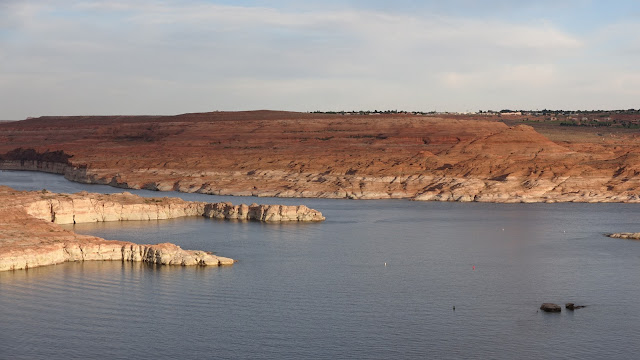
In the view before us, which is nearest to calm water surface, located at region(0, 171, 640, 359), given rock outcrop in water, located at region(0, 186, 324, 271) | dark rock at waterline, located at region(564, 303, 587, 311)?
dark rock at waterline, located at region(564, 303, 587, 311)

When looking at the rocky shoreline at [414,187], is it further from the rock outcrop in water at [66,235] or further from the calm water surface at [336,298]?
the rock outcrop in water at [66,235]

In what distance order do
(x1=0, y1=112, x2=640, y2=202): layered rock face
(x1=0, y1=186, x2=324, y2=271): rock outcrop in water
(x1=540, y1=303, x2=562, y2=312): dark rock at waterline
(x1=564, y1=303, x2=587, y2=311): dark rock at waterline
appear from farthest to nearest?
(x1=0, y1=112, x2=640, y2=202): layered rock face → (x1=0, y1=186, x2=324, y2=271): rock outcrop in water → (x1=564, y1=303, x2=587, y2=311): dark rock at waterline → (x1=540, y1=303, x2=562, y2=312): dark rock at waterline

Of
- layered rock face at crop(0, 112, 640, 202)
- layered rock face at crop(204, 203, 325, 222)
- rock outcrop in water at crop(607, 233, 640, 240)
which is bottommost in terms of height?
rock outcrop in water at crop(607, 233, 640, 240)

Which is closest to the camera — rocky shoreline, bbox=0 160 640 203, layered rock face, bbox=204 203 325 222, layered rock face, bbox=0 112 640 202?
layered rock face, bbox=204 203 325 222

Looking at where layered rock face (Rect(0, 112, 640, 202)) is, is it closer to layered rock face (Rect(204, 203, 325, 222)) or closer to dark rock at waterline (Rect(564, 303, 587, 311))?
layered rock face (Rect(204, 203, 325, 222))

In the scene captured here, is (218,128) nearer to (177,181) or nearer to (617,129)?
(177,181)

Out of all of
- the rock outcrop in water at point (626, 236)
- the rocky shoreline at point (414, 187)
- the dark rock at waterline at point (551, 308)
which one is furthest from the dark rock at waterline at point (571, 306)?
the rocky shoreline at point (414, 187)
